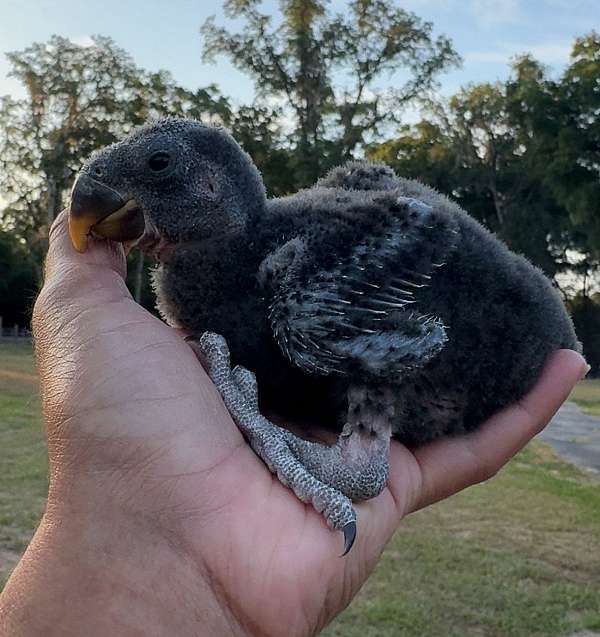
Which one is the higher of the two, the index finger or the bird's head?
the bird's head

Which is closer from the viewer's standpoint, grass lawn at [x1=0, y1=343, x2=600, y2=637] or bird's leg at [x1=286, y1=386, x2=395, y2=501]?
bird's leg at [x1=286, y1=386, x2=395, y2=501]

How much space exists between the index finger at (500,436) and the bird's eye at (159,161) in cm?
110

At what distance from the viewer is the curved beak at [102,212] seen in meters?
1.80

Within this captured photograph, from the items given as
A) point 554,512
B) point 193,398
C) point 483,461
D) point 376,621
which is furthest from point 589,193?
point 193,398

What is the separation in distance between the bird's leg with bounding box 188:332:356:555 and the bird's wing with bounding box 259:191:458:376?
0.17 m

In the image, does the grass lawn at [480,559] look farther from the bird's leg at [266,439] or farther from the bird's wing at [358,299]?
the bird's wing at [358,299]

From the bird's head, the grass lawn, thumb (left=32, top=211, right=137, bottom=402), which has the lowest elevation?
the grass lawn

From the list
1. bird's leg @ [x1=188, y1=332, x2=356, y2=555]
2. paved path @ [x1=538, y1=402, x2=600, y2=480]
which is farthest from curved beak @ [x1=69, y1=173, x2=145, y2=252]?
paved path @ [x1=538, y1=402, x2=600, y2=480]

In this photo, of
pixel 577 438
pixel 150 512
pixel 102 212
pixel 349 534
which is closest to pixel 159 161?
pixel 102 212

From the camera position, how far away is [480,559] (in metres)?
5.36

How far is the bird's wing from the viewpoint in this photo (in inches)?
67.3

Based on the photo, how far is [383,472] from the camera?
181 cm

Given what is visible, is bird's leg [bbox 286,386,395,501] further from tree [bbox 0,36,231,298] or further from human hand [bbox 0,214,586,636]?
tree [bbox 0,36,231,298]

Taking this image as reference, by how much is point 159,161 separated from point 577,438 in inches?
444
